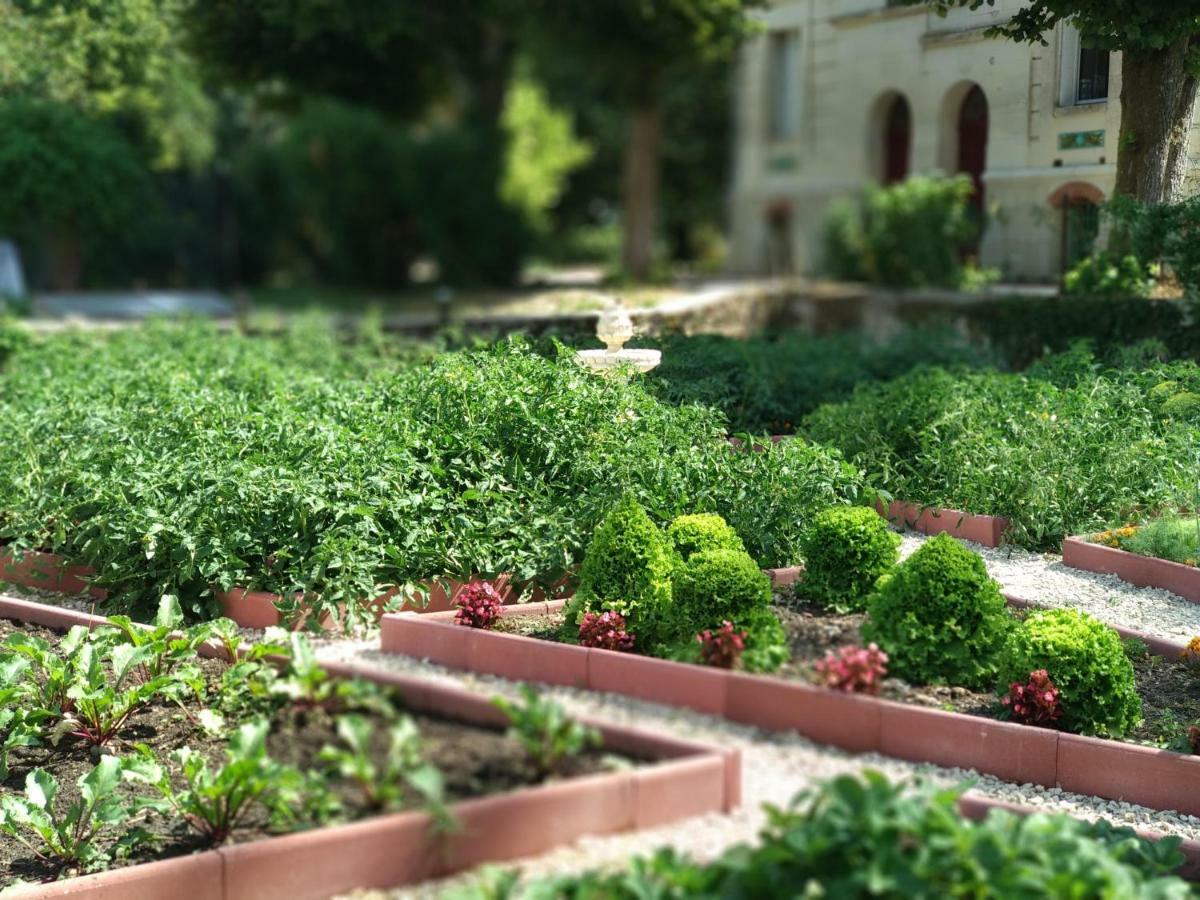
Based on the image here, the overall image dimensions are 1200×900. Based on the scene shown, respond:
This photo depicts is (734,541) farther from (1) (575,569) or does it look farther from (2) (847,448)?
(2) (847,448)

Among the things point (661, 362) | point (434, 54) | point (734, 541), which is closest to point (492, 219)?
point (434, 54)

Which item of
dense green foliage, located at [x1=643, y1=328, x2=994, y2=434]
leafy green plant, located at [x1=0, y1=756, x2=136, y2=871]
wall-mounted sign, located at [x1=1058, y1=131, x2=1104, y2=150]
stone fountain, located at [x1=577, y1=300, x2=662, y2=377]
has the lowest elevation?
leafy green plant, located at [x1=0, y1=756, x2=136, y2=871]

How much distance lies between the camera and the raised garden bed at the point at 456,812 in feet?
16.0

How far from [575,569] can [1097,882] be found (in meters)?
3.77

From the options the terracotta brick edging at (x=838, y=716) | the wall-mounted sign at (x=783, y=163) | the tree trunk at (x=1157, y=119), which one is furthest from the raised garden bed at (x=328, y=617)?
the wall-mounted sign at (x=783, y=163)

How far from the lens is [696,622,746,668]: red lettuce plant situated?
6.06 metres

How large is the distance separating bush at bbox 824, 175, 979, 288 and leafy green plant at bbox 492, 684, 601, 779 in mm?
11440

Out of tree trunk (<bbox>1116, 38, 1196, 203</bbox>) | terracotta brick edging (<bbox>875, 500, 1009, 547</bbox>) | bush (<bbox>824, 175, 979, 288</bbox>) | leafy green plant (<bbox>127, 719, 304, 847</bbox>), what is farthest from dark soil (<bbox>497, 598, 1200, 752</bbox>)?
bush (<bbox>824, 175, 979, 288</bbox>)

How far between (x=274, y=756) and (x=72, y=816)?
4.04 feet

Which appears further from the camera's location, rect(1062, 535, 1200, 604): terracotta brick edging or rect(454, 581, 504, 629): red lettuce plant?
rect(1062, 535, 1200, 604): terracotta brick edging

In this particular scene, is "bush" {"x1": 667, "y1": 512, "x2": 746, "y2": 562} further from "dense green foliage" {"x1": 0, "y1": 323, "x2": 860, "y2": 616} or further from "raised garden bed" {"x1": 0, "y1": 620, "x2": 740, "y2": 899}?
"raised garden bed" {"x1": 0, "y1": 620, "x2": 740, "y2": 899}

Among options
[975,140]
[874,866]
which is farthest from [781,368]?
[874,866]

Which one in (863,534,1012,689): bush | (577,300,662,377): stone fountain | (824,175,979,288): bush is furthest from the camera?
(824,175,979,288): bush

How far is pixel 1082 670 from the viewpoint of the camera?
6504 millimetres
